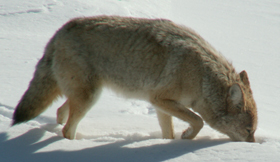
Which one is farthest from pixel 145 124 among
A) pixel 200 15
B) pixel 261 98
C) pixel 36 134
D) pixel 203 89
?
pixel 200 15

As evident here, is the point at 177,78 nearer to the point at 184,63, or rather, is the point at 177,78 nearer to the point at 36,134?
the point at 184,63

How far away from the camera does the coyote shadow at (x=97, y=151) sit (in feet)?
11.8

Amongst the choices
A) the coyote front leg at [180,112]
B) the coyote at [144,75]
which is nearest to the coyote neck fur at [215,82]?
the coyote at [144,75]

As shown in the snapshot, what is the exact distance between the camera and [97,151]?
3.78 metres

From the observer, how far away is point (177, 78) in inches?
177

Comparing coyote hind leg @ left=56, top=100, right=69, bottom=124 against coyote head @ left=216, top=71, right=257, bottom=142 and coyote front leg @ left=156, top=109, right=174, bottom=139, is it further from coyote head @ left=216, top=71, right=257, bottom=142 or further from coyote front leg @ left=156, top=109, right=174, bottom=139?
coyote head @ left=216, top=71, right=257, bottom=142

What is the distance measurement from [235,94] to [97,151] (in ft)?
6.16

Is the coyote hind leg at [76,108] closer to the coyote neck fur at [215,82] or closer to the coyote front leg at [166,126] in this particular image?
the coyote front leg at [166,126]

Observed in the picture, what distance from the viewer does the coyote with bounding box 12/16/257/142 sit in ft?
14.8

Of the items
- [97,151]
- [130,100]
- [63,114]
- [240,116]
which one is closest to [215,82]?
[240,116]

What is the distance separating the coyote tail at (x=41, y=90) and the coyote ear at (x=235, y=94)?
233 cm

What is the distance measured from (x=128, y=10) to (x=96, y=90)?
22.6ft

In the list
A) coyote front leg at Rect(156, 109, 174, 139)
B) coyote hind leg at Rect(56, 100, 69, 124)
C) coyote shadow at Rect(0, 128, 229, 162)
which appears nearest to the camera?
coyote shadow at Rect(0, 128, 229, 162)

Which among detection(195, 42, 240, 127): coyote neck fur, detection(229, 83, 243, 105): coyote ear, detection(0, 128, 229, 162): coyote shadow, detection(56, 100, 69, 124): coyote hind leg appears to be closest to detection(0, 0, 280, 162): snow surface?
detection(0, 128, 229, 162): coyote shadow
